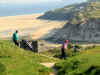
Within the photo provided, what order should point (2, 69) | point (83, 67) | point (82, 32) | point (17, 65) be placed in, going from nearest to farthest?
point (83, 67), point (2, 69), point (17, 65), point (82, 32)

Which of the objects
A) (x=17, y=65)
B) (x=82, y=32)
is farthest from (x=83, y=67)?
(x=82, y=32)

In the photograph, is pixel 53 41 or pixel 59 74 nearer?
pixel 59 74

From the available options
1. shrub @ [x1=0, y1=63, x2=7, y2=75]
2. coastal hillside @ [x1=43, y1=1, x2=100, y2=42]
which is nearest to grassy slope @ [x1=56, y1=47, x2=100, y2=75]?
shrub @ [x1=0, y1=63, x2=7, y2=75]

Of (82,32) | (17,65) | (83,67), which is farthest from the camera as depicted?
(82,32)

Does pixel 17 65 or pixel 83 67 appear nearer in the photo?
pixel 83 67

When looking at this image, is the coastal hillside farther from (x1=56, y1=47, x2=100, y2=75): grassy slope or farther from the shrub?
the shrub

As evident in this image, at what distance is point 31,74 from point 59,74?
1.63m

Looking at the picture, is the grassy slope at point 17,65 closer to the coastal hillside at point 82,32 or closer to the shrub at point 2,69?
the shrub at point 2,69

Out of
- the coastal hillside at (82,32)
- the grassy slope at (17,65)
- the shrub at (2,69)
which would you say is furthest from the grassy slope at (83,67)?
the coastal hillside at (82,32)

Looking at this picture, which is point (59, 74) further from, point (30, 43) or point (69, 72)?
point (30, 43)

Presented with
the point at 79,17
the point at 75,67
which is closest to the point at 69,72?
the point at 75,67

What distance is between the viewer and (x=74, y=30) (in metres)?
128

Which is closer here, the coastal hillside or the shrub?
the shrub

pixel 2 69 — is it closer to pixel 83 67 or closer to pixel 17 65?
pixel 17 65
